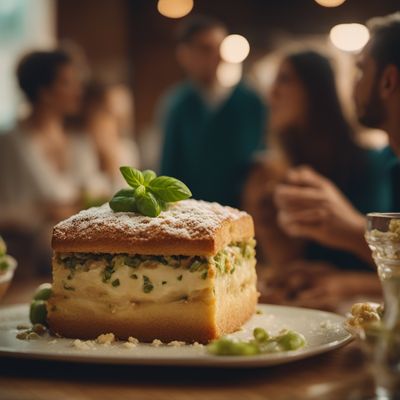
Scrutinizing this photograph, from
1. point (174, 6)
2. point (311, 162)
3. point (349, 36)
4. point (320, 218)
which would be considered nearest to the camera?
point (320, 218)

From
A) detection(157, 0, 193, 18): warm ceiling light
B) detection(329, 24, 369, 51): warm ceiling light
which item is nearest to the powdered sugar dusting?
detection(157, 0, 193, 18): warm ceiling light

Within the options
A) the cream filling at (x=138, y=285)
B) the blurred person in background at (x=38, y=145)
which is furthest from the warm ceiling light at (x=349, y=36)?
the cream filling at (x=138, y=285)

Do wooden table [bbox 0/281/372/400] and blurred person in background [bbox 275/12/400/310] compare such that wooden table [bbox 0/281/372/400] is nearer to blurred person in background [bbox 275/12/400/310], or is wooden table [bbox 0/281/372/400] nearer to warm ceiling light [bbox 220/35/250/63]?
blurred person in background [bbox 275/12/400/310]

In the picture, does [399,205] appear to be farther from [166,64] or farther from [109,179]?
[166,64]

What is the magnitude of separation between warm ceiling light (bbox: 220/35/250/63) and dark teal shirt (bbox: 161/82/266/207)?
280 centimetres

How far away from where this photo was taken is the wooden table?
127 centimetres

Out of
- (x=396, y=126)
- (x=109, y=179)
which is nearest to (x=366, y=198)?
(x=396, y=126)

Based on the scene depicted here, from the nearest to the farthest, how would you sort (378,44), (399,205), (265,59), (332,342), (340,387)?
(340,387), (332,342), (378,44), (399,205), (265,59)

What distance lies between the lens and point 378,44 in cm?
250

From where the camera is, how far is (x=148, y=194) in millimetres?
1752

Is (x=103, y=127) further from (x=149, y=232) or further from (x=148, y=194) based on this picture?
(x=149, y=232)

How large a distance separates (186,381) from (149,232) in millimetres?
407

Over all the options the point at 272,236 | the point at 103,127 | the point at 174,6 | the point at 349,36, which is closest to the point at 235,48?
the point at 174,6

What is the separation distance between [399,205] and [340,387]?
1672 millimetres
